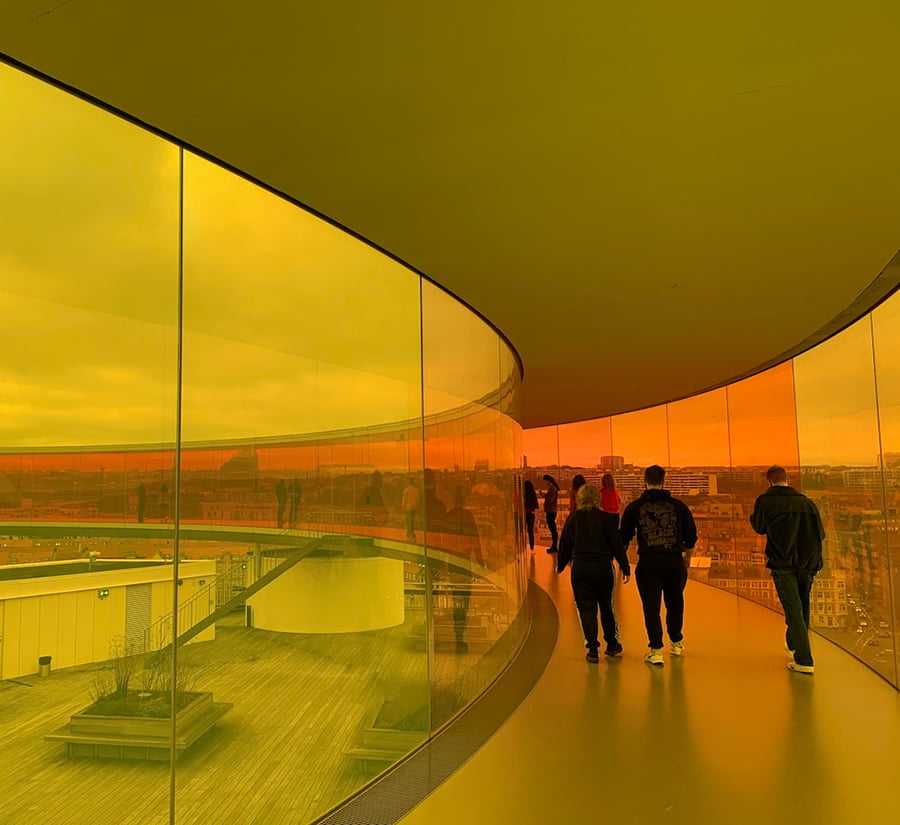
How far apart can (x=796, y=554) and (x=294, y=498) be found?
457 centimetres

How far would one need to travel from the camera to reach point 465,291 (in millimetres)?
5250

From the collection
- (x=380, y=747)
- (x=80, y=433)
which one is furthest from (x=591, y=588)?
(x=80, y=433)

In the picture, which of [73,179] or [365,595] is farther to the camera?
[365,595]

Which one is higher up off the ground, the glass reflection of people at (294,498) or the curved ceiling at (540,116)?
the curved ceiling at (540,116)

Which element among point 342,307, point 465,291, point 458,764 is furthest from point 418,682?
point 465,291

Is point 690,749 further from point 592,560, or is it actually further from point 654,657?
point 592,560

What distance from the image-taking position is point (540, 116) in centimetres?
273

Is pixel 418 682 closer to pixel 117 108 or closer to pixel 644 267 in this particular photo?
pixel 644 267

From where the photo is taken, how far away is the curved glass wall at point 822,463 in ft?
18.7

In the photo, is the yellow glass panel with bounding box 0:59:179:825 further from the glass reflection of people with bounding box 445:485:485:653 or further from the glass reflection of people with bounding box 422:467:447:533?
the glass reflection of people with bounding box 445:485:485:653

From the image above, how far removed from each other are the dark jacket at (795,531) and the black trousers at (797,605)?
0.25ft

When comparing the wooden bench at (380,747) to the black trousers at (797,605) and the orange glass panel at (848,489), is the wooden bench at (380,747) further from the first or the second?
the orange glass panel at (848,489)

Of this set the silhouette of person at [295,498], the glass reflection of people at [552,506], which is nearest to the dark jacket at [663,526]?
the silhouette of person at [295,498]

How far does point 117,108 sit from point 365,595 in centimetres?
260
